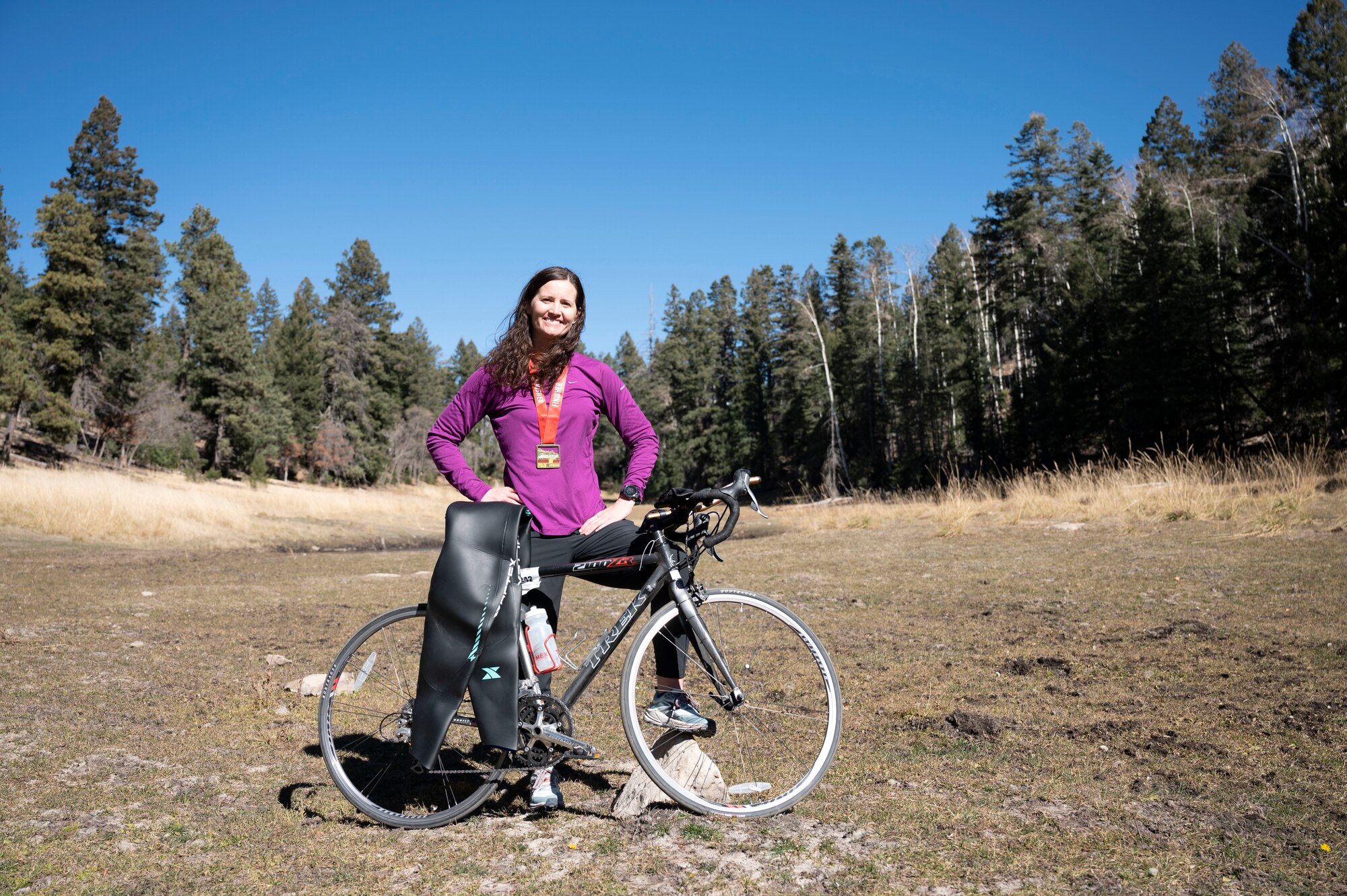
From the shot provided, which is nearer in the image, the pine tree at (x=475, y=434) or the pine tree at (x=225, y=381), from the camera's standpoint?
the pine tree at (x=225, y=381)

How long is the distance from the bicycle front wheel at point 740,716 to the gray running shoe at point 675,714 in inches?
1.8

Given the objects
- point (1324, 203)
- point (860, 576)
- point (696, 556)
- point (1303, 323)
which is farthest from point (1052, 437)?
point (696, 556)

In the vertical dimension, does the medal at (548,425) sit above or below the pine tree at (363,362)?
below

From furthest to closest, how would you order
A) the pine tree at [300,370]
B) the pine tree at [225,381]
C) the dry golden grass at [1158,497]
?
the pine tree at [300,370], the pine tree at [225,381], the dry golden grass at [1158,497]

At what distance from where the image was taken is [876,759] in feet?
12.1

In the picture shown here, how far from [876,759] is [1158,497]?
11.4 metres

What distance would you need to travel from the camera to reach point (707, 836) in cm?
280

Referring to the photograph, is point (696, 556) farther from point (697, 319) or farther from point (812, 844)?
point (697, 319)

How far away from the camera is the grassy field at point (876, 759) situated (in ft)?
8.37

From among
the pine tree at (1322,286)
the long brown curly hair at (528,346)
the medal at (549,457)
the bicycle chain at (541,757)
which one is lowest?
the bicycle chain at (541,757)

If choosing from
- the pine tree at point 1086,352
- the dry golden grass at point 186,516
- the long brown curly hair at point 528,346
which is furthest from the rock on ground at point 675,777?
the pine tree at point 1086,352

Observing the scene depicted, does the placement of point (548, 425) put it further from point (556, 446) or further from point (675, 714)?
point (675, 714)

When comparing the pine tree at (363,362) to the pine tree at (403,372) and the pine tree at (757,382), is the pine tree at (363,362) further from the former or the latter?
the pine tree at (757,382)

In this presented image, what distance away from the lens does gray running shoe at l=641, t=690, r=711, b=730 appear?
10.2 ft
